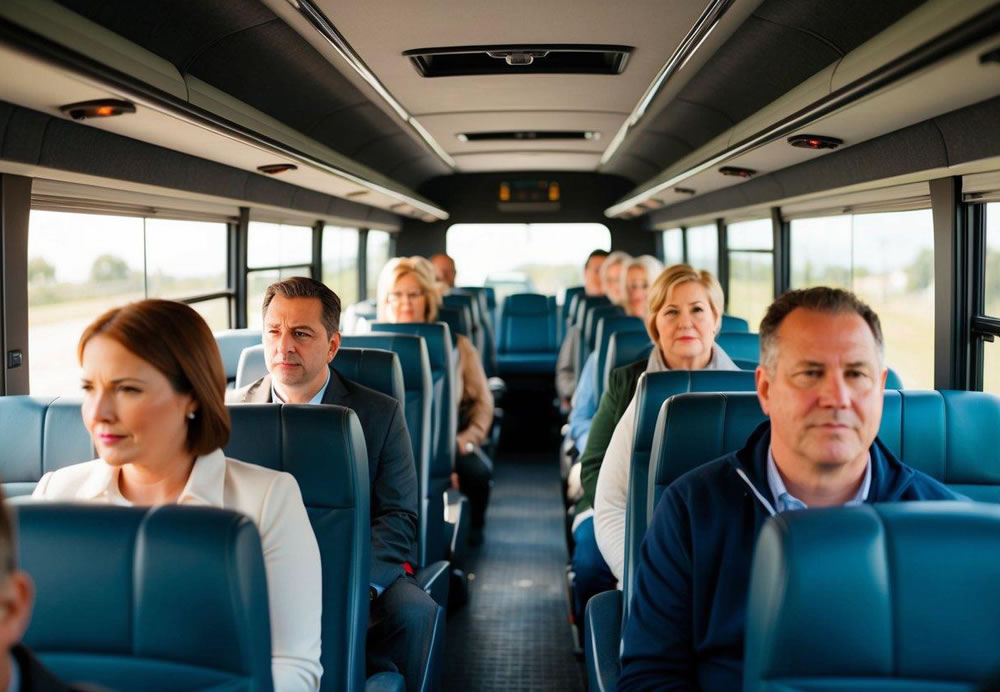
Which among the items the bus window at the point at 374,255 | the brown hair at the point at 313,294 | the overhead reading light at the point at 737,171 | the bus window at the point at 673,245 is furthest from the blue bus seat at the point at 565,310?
the brown hair at the point at 313,294

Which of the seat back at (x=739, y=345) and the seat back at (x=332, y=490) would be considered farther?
the seat back at (x=739, y=345)

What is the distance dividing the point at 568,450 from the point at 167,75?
3128mm

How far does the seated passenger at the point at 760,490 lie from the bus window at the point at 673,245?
9.20 m

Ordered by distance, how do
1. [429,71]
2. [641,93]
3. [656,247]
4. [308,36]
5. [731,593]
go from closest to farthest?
[731,593]
[308,36]
[429,71]
[641,93]
[656,247]

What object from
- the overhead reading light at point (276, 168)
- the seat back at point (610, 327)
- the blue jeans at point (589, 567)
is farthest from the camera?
the seat back at point (610, 327)

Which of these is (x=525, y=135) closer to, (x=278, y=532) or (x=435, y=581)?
(x=435, y=581)

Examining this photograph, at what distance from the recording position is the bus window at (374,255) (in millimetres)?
11164

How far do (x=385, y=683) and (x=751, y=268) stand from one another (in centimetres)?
608

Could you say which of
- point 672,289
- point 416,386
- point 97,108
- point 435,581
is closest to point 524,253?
point 416,386

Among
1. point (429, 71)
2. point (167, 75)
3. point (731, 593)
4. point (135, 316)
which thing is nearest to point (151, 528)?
point (135, 316)

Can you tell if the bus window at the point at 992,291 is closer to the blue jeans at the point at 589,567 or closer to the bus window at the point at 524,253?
the blue jeans at the point at 589,567

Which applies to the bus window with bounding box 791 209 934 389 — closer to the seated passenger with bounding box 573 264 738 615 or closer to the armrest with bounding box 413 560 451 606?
the seated passenger with bounding box 573 264 738 615

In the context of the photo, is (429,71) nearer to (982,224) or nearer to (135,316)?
(982,224)

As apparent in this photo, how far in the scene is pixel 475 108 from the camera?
260 inches
